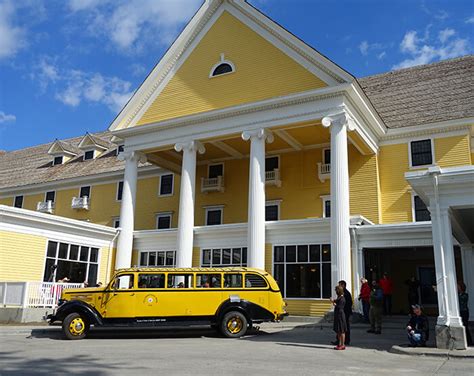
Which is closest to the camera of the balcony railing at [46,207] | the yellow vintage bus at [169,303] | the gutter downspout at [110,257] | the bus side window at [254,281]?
the yellow vintage bus at [169,303]

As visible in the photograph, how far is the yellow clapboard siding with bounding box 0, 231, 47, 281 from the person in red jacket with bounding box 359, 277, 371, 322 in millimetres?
15760

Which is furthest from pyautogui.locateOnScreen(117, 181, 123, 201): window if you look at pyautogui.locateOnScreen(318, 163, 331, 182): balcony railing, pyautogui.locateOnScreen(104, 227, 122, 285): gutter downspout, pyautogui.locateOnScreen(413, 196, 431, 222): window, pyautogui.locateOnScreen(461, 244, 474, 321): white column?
pyautogui.locateOnScreen(461, 244, 474, 321): white column

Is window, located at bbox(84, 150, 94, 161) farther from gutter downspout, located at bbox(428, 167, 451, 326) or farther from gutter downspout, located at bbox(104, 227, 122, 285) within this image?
gutter downspout, located at bbox(428, 167, 451, 326)

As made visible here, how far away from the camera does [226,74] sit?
26.1 m

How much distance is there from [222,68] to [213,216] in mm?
9772

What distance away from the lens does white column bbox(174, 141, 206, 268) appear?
24578mm

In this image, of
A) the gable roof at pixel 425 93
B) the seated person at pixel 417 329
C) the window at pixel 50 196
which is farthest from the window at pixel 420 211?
the window at pixel 50 196

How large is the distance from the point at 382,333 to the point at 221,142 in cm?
1531

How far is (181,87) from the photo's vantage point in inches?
1080

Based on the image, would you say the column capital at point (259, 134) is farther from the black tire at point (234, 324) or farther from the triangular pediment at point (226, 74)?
the black tire at point (234, 324)

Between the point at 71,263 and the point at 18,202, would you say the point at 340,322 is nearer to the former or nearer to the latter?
the point at 71,263

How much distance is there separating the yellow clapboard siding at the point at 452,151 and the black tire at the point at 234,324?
49.9ft

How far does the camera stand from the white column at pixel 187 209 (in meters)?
24.6

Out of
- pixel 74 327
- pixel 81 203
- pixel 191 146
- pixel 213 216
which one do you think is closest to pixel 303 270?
pixel 191 146
